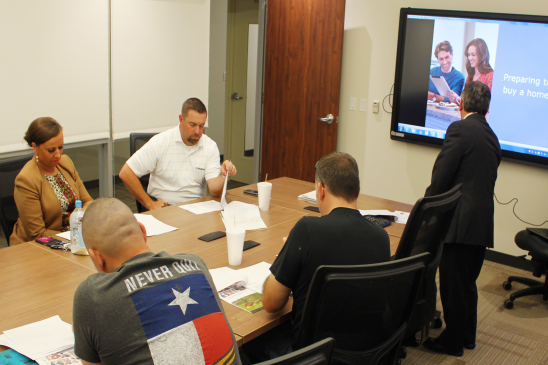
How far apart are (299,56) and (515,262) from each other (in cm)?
274

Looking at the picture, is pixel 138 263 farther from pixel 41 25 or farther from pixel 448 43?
pixel 448 43

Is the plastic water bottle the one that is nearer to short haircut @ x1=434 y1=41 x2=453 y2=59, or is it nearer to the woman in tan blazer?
the woman in tan blazer

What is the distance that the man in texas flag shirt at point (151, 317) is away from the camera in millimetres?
1223

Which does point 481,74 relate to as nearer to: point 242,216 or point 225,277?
point 242,216

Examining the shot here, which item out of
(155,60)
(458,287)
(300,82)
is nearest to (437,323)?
(458,287)

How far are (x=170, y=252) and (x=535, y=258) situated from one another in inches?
98.8

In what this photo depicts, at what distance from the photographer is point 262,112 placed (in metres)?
5.43

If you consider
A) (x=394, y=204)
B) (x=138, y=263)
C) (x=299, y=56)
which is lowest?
(x=394, y=204)

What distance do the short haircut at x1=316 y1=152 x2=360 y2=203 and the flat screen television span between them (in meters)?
2.63

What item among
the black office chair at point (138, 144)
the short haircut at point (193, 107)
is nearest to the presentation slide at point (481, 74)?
the short haircut at point (193, 107)

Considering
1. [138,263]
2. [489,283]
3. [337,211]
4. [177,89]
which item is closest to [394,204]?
[489,283]

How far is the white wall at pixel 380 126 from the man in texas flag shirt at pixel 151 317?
350 centimetres

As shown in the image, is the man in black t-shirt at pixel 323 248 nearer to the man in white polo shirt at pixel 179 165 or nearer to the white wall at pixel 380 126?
the man in white polo shirt at pixel 179 165

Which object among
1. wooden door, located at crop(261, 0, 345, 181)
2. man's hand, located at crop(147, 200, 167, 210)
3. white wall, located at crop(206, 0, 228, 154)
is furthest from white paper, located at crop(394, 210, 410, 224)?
white wall, located at crop(206, 0, 228, 154)
